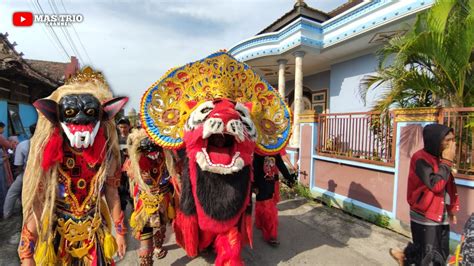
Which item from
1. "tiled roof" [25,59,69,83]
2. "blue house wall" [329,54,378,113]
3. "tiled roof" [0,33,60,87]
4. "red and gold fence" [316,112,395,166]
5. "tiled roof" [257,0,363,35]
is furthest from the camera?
"tiled roof" [25,59,69,83]

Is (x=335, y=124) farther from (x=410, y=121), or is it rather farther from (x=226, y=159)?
(x=226, y=159)

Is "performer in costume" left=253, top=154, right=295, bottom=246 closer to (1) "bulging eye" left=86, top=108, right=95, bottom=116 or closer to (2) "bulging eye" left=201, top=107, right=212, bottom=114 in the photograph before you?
(2) "bulging eye" left=201, top=107, right=212, bottom=114

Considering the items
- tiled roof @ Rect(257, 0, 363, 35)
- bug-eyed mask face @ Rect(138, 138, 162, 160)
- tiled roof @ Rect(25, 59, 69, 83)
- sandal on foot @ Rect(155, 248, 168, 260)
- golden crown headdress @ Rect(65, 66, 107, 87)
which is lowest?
sandal on foot @ Rect(155, 248, 168, 260)

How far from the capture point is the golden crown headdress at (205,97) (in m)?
2.32

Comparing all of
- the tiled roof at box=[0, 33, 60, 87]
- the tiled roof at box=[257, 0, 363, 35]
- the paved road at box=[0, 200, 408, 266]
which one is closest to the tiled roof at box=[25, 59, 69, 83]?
the tiled roof at box=[0, 33, 60, 87]

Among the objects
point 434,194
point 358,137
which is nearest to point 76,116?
point 434,194

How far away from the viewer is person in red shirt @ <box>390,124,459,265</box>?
6.84 ft

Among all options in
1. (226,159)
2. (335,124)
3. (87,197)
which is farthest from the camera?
(335,124)

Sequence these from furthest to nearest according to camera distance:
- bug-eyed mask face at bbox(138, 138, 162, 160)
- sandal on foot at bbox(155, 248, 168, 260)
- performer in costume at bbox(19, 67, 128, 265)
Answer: sandal on foot at bbox(155, 248, 168, 260) → bug-eyed mask face at bbox(138, 138, 162, 160) → performer in costume at bbox(19, 67, 128, 265)

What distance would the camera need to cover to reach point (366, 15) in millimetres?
6070

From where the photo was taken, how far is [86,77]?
1895 mm

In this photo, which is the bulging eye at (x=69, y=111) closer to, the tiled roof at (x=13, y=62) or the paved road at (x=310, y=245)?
the paved road at (x=310, y=245)

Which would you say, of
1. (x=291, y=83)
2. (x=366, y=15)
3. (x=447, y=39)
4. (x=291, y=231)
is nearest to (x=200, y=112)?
(x=291, y=231)

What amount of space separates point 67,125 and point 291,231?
3.19 metres
